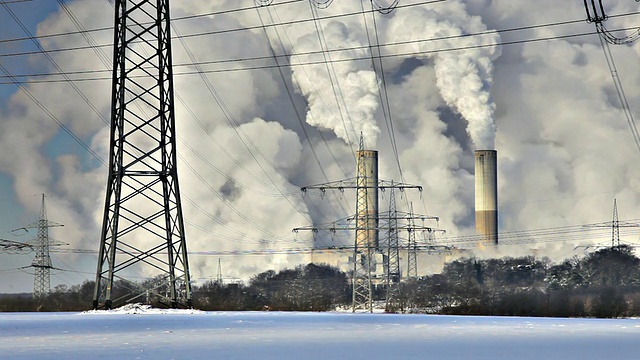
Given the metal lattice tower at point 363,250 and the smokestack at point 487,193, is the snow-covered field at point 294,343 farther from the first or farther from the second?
the smokestack at point 487,193

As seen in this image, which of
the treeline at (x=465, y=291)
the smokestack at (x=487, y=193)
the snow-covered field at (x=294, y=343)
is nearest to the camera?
the snow-covered field at (x=294, y=343)

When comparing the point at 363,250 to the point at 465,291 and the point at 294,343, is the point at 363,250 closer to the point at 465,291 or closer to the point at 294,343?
the point at 465,291

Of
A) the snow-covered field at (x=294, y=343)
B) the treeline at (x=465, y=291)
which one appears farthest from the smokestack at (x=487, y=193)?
the snow-covered field at (x=294, y=343)

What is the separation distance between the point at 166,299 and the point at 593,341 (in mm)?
22545

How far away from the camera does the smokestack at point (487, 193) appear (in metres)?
116

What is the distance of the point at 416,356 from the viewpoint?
67.3 feet

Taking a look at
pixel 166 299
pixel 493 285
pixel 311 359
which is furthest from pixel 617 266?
pixel 311 359

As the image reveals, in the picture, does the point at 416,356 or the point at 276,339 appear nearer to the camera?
the point at 416,356

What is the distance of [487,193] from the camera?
383 feet

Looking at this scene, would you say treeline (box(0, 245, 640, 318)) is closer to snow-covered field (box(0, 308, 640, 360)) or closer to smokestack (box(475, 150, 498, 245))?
smokestack (box(475, 150, 498, 245))

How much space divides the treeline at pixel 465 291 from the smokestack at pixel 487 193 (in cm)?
409

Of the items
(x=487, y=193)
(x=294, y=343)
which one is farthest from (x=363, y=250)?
(x=294, y=343)

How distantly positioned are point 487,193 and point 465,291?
39512mm

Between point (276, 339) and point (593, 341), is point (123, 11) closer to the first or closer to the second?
point (276, 339)
